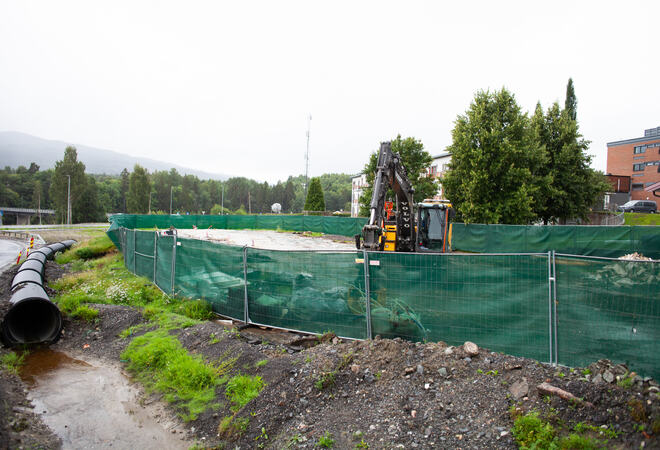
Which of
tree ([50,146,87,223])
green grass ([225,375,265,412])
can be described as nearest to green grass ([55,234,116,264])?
green grass ([225,375,265,412])

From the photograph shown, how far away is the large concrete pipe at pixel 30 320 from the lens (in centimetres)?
745

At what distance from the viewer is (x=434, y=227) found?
50.9 ft

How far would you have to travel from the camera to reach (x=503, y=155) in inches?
901

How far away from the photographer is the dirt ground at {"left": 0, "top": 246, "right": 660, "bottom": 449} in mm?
3674

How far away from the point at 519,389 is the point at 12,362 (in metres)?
7.95

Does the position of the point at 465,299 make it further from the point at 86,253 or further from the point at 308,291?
the point at 86,253

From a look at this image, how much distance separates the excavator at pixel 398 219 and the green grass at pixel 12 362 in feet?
25.6

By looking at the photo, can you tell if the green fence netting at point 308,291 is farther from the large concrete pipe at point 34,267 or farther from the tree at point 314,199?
the tree at point 314,199

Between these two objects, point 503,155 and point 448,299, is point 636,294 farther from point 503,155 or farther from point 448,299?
point 503,155

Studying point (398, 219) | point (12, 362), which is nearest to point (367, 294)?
point (12, 362)

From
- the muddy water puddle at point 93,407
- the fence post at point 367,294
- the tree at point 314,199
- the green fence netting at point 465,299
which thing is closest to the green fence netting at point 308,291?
the fence post at point 367,294

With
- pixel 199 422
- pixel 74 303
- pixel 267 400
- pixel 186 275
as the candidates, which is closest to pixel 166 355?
pixel 199 422

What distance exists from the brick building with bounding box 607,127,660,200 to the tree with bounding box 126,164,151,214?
3773 inches

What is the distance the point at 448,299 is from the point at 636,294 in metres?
2.22
